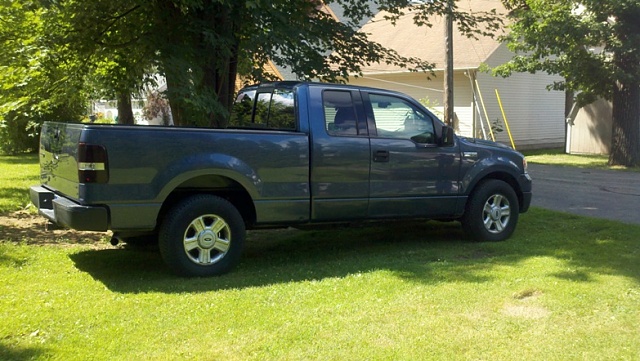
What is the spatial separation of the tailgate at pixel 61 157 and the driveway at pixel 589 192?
24.6ft

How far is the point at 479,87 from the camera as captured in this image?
937 inches

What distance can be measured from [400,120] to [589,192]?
273 inches

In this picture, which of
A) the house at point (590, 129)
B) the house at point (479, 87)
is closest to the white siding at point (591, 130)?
the house at point (590, 129)

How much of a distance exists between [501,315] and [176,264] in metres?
2.97

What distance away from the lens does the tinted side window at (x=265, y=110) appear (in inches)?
287

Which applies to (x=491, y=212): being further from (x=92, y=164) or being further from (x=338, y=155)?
(x=92, y=164)

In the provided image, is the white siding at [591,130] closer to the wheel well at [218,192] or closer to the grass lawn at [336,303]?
the grass lawn at [336,303]

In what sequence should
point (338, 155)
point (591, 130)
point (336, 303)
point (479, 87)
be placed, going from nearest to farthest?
point (336, 303) → point (338, 155) → point (591, 130) → point (479, 87)

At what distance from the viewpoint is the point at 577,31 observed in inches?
645

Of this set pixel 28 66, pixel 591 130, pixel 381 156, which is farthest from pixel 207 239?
pixel 591 130

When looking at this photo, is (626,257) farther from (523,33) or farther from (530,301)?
(523,33)

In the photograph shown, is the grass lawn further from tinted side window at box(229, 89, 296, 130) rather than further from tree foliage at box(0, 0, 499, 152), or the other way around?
tree foliage at box(0, 0, 499, 152)

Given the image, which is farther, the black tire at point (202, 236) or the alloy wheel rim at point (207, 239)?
the alloy wheel rim at point (207, 239)

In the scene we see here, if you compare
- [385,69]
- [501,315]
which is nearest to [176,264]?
[501,315]
